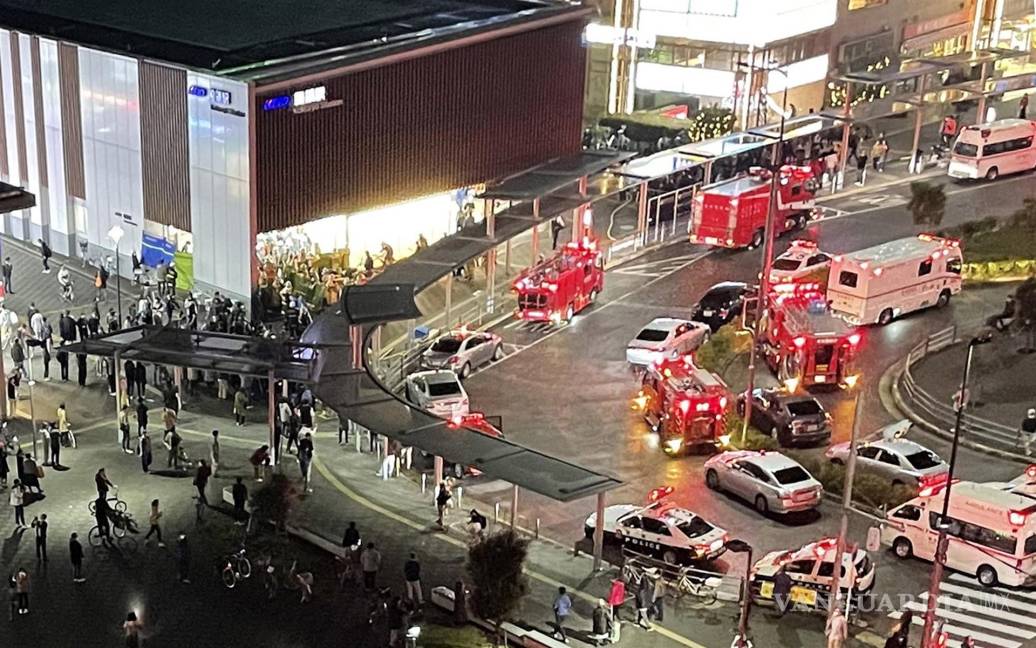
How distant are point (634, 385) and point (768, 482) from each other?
383 inches

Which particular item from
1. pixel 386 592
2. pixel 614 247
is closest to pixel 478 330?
pixel 614 247

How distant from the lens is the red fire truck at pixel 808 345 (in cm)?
5056

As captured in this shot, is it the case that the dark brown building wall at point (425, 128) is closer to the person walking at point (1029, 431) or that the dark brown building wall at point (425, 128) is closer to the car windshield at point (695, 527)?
the car windshield at point (695, 527)

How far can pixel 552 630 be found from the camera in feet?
118

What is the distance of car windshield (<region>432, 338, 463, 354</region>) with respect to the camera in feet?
168

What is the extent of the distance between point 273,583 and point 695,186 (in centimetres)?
3565

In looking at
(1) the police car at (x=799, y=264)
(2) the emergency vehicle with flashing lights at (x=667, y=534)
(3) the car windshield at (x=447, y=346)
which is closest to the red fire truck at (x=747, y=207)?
(1) the police car at (x=799, y=264)

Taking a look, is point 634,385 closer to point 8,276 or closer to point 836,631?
point 836,631

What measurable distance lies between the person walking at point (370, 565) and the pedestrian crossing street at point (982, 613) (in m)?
12.1

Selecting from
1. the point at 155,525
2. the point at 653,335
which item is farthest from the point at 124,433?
the point at 653,335

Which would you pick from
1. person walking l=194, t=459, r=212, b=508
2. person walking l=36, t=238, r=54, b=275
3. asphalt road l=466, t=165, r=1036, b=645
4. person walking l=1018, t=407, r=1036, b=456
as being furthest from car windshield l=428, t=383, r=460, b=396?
person walking l=36, t=238, r=54, b=275

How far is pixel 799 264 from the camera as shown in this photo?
58.3 metres

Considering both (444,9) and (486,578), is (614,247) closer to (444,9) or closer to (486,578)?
(444,9)

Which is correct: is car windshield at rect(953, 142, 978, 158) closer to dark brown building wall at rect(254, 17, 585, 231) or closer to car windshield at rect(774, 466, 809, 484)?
dark brown building wall at rect(254, 17, 585, 231)
